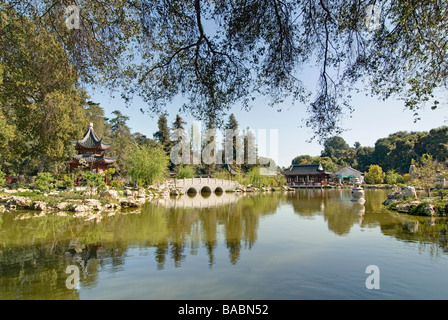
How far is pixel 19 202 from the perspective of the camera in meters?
12.6

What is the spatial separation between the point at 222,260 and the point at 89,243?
138 inches

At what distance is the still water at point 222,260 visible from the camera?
3943mm

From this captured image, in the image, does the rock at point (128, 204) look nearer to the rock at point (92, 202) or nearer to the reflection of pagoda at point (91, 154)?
the rock at point (92, 202)

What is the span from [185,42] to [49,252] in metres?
5.13

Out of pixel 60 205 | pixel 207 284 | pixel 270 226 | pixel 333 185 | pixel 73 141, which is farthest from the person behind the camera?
pixel 333 185

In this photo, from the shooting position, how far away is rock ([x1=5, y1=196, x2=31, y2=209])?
1252 centimetres

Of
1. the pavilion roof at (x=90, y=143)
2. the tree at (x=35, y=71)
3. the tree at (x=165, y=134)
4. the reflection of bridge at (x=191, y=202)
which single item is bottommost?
the reflection of bridge at (x=191, y=202)

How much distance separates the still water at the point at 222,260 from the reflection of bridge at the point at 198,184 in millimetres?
14646

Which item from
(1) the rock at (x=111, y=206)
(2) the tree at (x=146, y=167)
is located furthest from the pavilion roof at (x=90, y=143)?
(1) the rock at (x=111, y=206)

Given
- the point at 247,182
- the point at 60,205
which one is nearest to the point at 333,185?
the point at 247,182

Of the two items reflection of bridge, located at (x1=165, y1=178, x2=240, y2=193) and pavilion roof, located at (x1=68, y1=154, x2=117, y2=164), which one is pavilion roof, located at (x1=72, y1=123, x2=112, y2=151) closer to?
pavilion roof, located at (x1=68, y1=154, x2=117, y2=164)

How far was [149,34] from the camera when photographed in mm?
4230

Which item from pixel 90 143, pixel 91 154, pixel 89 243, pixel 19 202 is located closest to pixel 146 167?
pixel 91 154

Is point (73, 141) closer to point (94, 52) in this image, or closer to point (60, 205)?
point (60, 205)
